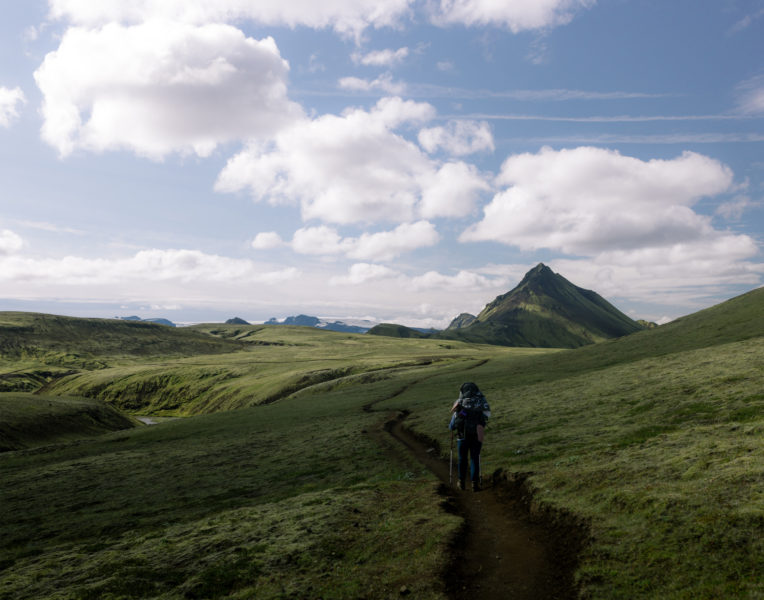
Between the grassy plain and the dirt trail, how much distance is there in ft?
1.92

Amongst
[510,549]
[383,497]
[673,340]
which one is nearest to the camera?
[510,549]

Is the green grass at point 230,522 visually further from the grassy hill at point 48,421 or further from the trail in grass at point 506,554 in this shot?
the grassy hill at point 48,421

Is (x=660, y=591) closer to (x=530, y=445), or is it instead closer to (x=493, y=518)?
(x=493, y=518)

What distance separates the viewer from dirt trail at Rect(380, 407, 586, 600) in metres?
11.5

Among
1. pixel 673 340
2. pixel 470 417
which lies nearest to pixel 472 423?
pixel 470 417

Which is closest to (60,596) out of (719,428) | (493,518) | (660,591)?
(493,518)

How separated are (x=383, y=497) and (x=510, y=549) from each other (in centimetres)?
830

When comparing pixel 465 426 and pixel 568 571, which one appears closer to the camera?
pixel 568 571

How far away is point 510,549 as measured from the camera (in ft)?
46.2

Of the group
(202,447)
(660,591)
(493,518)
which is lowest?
(202,447)

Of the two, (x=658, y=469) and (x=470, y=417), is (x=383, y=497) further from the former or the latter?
(x=658, y=469)

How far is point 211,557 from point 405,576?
26.5ft

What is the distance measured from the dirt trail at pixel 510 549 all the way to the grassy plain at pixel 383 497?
23.1 inches

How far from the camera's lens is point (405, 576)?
1250 cm
